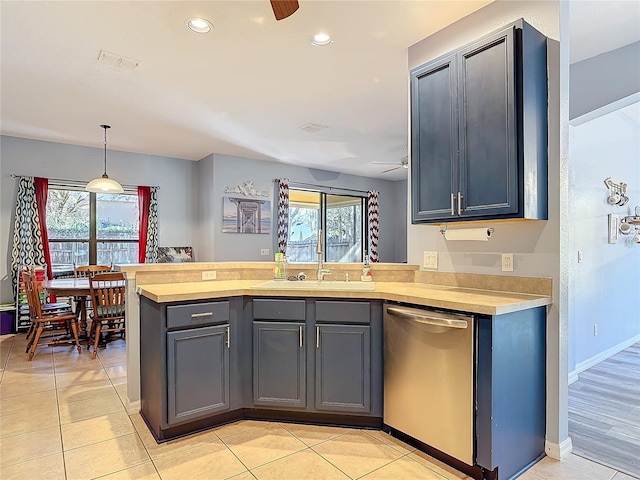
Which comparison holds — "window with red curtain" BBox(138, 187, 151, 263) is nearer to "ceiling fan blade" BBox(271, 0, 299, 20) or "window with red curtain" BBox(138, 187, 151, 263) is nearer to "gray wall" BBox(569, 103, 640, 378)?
"ceiling fan blade" BBox(271, 0, 299, 20)

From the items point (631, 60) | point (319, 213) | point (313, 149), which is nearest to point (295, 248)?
point (319, 213)

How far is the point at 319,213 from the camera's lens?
309 inches

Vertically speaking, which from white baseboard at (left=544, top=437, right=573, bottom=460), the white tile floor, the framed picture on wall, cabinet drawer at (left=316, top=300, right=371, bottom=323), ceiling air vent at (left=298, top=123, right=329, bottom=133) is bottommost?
the white tile floor

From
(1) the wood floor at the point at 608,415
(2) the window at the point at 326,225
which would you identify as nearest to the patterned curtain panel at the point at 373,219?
(2) the window at the point at 326,225

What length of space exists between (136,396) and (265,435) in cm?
107

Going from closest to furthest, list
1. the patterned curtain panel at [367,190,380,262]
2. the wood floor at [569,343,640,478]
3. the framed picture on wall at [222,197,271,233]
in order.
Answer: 1. the wood floor at [569,343,640,478]
2. the framed picture on wall at [222,197,271,233]
3. the patterned curtain panel at [367,190,380,262]

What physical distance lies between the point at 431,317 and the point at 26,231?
18.4 feet

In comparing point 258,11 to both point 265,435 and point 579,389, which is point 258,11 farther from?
point 579,389

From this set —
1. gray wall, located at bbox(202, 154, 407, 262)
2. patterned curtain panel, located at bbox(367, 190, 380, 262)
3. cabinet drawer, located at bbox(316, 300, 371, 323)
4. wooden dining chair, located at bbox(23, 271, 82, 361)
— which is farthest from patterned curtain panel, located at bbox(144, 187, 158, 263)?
cabinet drawer, located at bbox(316, 300, 371, 323)

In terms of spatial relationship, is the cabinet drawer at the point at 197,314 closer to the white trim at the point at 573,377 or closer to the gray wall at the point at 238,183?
the white trim at the point at 573,377

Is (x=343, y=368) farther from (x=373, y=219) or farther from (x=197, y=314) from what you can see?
(x=373, y=219)

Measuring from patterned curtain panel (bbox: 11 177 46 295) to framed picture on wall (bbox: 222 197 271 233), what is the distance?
8.33ft

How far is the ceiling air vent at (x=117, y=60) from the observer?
2.98m

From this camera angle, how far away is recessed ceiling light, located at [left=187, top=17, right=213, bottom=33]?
99.1 inches
